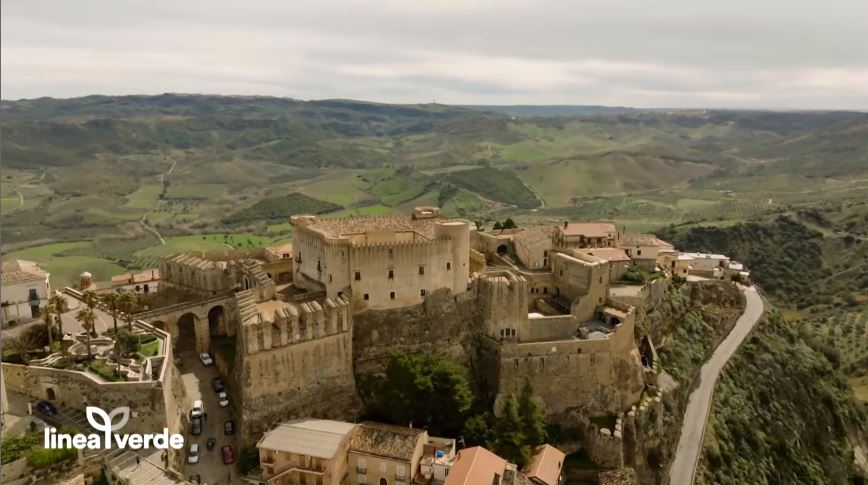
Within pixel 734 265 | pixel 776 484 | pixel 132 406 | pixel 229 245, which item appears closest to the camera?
pixel 132 406

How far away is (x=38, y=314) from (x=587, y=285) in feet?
164

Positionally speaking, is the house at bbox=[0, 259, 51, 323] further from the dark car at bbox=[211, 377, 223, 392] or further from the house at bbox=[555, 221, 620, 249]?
the house at bbox=[555, 221, 620, 249]

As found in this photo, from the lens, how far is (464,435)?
51.5 m

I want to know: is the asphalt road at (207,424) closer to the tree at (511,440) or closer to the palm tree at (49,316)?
the palm tree at (49,316)

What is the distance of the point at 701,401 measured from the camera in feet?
229

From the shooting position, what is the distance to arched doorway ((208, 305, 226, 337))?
6225cm

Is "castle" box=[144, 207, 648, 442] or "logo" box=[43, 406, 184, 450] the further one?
"castle" box=[144, 207, 648, 442]

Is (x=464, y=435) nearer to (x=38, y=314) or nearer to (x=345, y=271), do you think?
(x=345, y=271)

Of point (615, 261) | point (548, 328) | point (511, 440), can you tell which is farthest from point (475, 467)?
point (615, 261)

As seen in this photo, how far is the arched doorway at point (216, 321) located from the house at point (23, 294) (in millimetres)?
14135

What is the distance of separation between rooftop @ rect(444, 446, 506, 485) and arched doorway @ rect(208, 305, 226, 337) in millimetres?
27915

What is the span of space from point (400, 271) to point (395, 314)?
380cm

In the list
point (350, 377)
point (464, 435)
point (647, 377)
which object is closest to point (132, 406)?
point (350, 377)

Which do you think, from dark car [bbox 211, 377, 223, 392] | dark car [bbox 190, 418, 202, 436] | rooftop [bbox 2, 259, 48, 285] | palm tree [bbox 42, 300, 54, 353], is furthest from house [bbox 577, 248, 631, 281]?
rooftop [bbox 2, 259, 48, 285]
